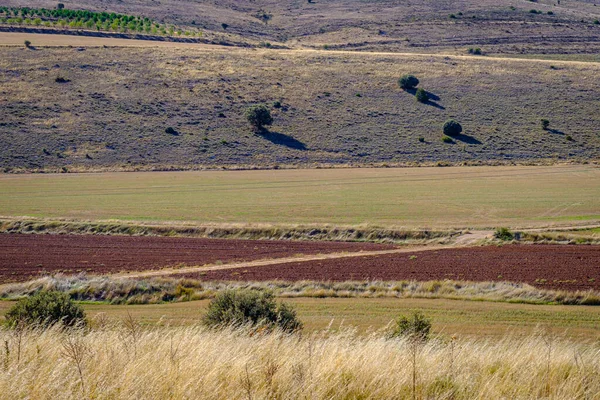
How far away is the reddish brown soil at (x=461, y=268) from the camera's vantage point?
78.4 feet

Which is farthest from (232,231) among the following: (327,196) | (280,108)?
Result: (280,108)

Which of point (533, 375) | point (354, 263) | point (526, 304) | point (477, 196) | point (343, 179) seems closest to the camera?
point (533, 375)

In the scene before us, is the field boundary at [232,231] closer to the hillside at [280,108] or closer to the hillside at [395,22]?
the hillside at [280,108]

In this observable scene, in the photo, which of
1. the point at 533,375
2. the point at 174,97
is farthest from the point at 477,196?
the point at 174,97

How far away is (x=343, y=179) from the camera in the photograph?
2373 inches

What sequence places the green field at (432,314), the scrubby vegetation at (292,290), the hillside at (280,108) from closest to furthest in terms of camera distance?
the green field at (432,314), the scrubby vegetation at (292,290), the hillside at (280,108)

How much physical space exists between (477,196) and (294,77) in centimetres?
5361

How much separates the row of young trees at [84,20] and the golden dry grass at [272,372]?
129339mm

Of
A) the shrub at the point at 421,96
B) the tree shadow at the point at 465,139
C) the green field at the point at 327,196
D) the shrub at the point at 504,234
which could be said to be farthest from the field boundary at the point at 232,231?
the shrub at the point at 421,96

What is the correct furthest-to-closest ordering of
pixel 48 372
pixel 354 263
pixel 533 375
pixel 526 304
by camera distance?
pixel 354 263 < pixel 526 304 < pixel 533 375 < pixel 48 372

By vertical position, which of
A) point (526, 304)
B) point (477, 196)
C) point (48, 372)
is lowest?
point (477, 196)

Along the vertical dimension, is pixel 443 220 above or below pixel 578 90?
below

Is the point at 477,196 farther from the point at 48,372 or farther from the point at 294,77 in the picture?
the point at 294,77

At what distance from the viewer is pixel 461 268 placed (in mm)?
25688
